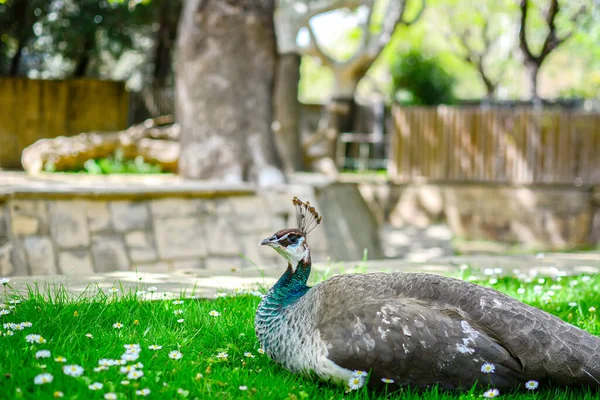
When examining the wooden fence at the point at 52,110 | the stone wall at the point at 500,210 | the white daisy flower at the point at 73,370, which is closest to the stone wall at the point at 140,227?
the white daisy flower at the point at 73,370

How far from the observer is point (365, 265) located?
20.0 ft

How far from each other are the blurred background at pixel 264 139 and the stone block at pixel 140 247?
0.8 inches

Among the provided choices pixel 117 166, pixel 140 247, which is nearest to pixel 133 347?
pixel 140 247

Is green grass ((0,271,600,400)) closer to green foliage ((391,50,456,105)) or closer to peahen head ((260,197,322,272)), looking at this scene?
peahen head ((260,197,322,272))

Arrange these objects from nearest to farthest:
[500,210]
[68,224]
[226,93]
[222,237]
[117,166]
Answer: [68,224], [222,237], [226,93], [117,166], [500,210]

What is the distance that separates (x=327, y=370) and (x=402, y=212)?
11.5 meters

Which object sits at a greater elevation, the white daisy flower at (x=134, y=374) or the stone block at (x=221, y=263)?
the white daisy flower at (x=134, y=374)

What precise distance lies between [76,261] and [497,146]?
10.1m

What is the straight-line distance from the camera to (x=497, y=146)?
1450cm

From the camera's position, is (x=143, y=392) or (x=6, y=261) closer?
(x=143, y=392)

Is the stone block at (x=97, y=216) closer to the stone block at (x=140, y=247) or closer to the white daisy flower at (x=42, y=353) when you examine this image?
the stone block at (x=140, y=247)

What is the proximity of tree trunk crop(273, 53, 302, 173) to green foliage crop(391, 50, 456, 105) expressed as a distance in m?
6.38

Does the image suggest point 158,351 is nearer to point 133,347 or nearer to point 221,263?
point 133,347

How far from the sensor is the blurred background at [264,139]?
7742 millimetres
